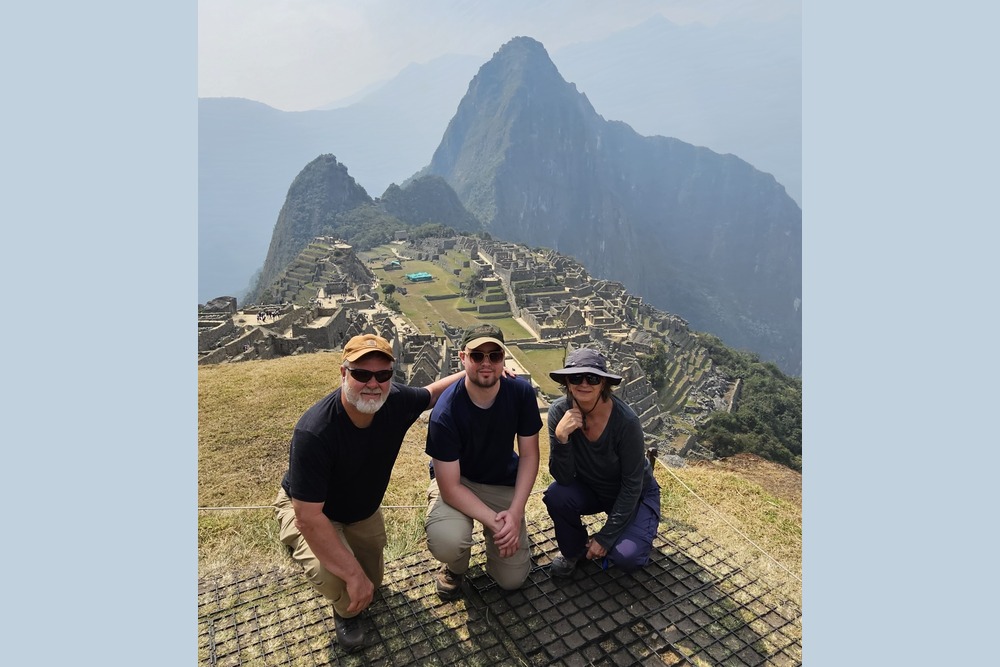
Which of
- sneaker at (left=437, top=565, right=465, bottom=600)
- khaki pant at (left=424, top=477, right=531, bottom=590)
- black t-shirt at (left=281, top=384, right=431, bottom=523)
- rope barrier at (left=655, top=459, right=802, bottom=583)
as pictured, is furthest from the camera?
rope barrier at (left=655, top=459, right=802, bottom=583)

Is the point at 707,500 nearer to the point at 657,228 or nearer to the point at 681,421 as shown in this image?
the point at 681,421

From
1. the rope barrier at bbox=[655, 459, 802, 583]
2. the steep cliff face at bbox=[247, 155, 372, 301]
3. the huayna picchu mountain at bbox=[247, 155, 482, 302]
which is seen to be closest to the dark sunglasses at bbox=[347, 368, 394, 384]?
the rope barrier at bbox=[655, 459, 802, 583]

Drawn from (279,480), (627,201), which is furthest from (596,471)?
(627,201)

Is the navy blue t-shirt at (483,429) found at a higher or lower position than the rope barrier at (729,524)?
higher

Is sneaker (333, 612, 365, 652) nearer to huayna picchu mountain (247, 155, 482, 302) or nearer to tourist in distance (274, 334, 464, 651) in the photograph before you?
tourist in distance (274, 334, 464, 651)

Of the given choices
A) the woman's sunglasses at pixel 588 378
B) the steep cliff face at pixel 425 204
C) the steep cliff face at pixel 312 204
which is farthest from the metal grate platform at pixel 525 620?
the steep cliff face at pixel 425 204

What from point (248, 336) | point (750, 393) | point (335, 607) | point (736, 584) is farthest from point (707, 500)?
point (750, 393)

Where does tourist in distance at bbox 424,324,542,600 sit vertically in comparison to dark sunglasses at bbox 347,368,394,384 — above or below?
below

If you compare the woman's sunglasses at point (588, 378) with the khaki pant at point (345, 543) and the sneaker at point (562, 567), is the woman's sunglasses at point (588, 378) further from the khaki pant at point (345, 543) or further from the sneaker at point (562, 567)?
the khaki pant at point (345, 543)
